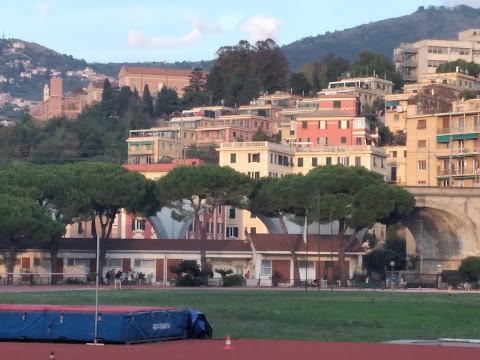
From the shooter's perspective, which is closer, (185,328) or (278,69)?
(185,328)

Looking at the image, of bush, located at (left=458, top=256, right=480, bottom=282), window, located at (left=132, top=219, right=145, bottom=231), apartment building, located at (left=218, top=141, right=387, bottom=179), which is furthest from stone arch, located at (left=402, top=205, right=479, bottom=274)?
window, located at (left=132, top=219, right=145, bottom=231)

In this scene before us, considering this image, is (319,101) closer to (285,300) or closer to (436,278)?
(436,278)

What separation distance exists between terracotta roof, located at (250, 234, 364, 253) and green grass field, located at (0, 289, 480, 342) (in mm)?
29931

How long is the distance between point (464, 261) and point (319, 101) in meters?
65.4

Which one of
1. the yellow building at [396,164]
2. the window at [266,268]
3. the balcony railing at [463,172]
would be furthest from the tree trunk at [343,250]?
the yellow building at [396,164]

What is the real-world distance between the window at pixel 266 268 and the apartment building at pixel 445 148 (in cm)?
3601

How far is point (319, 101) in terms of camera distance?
159m

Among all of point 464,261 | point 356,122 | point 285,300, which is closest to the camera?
point 285,300

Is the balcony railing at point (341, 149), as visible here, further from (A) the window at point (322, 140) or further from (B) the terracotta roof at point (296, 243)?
(B) the terracotta roof at point (296, 243)

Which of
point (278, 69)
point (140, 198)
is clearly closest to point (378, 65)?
point (278, 69)

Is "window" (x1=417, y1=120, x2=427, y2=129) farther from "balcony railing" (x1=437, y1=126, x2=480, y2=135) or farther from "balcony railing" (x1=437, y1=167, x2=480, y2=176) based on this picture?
"balcony railing" (x1=437, y1=167, x2=480, y2=176)

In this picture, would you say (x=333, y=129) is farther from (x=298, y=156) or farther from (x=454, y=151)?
(x=454, y=151)

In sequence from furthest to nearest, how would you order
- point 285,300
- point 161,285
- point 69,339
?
point 161,285 < point 285,300 < point 69,339

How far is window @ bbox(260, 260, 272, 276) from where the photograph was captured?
321ft
